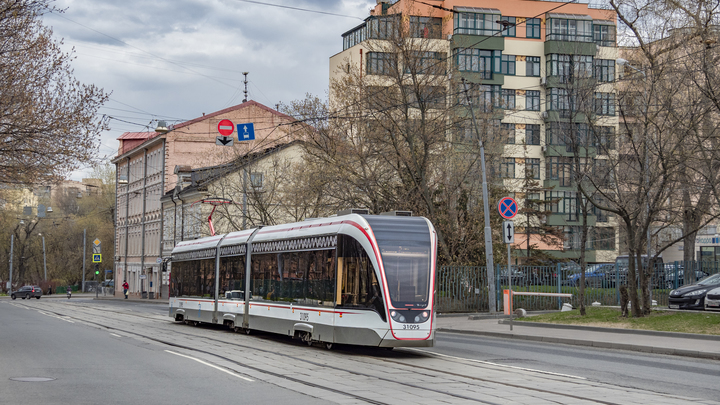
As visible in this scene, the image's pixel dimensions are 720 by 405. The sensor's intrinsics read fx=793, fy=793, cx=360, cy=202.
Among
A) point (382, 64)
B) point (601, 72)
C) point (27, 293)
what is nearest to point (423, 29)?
point (382, 64)

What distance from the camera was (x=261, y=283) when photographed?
2164cm

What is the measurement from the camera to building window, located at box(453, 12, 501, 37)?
63938mm

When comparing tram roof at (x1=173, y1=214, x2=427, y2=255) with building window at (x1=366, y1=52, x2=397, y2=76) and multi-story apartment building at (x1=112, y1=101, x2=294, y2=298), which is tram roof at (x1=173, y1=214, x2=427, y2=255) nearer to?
building window at (x1=366, y1=52, x2=397, y2=76)

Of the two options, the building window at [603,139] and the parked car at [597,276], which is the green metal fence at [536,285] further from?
the building window at [603,139]

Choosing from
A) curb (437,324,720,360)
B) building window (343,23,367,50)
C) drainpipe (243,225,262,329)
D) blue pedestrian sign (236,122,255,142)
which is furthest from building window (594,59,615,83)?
building window (343,23,367,50)

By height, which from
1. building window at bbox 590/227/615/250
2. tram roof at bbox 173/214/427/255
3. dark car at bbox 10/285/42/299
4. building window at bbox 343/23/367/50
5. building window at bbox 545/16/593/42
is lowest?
dark car at bbox 10/285/42/299

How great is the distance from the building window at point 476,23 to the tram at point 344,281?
148 feet

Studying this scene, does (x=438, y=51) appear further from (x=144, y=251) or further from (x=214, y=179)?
(x=144, y=251)

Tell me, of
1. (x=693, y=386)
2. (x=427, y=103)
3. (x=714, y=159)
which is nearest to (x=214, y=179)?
(x=427, y=103)

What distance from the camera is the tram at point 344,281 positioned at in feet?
51.7

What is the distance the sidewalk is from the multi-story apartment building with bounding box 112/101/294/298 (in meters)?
37.9

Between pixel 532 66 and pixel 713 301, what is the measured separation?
1717 inches

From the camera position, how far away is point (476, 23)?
64.8 metres

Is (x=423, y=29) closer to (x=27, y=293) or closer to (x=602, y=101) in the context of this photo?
(x=602, y=101)
